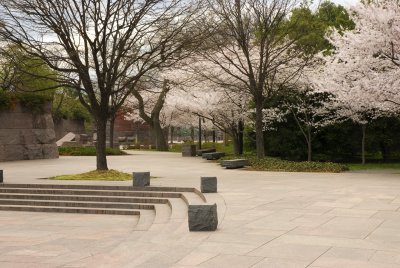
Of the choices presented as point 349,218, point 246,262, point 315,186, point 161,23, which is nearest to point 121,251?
point 246,262

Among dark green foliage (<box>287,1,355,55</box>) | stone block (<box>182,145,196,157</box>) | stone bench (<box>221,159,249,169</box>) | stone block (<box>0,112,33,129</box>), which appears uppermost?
dark green foliage (<box>287,1,355,55</box>)

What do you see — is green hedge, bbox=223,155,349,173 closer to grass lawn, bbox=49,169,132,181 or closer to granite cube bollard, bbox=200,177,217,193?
grass lawn, bbox=49,169,132,181

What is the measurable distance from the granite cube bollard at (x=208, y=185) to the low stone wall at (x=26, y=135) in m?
18.4

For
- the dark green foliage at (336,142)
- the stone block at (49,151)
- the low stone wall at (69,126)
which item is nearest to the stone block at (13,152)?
the stone block at (49,151)

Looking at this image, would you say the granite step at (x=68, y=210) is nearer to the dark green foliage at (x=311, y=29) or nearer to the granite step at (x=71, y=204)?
the granite step at (x=71, y=204)

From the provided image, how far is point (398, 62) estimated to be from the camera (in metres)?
19.7

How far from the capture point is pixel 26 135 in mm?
29000

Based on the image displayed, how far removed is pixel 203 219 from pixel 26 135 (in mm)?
A: 23220

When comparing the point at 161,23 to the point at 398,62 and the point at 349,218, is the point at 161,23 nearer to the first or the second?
the point at 398,62

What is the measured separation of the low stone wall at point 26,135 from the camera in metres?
27.9

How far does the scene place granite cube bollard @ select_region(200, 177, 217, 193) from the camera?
12.8m

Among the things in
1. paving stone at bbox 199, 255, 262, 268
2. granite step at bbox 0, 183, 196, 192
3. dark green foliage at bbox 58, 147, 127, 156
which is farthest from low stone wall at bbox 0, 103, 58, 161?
paving stone at bbox 199, 255, 262, 268

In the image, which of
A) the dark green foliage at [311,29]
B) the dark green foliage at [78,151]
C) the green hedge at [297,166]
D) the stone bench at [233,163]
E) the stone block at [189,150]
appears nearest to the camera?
the green hedge at [297,166]

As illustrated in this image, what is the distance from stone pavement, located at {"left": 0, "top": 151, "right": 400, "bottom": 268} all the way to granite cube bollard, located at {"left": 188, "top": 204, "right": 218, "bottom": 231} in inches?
8.1
